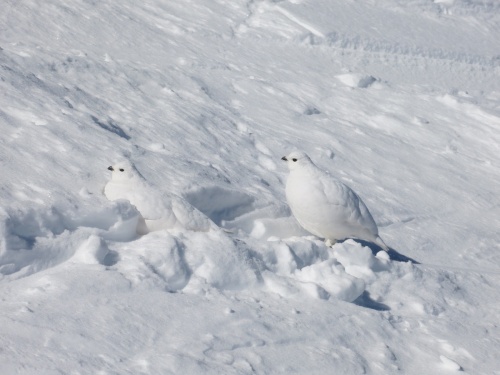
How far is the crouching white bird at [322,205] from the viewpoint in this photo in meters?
4.56

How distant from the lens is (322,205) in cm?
455

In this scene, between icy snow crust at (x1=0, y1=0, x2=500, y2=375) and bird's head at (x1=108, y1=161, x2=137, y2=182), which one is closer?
icy snow crust at (x1=0, y1=0, x2=500, y2=375)

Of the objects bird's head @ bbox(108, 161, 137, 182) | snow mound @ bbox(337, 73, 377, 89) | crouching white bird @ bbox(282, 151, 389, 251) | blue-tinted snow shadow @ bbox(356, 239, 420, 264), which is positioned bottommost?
blue-tinted snow shadow @ bbox(356, 239, 420, 264)

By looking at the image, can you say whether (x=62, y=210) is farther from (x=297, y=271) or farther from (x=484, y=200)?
(x=484, y=200)

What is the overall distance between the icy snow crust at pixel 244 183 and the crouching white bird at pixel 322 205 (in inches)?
6.1

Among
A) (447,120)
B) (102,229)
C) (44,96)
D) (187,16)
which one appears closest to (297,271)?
(102,229)

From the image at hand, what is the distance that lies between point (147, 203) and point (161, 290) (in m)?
1.01

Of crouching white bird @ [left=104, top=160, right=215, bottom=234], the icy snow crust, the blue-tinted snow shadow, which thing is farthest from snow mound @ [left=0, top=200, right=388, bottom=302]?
the blue-tinted snow shadow

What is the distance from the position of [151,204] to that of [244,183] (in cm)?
128

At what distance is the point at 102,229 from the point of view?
3.85 meters

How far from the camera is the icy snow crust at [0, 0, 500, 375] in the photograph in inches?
124

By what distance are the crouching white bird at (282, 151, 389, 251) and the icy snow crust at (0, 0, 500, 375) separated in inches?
6.1

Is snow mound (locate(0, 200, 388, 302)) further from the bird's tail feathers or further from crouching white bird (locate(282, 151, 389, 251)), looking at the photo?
the bird's tail feathers

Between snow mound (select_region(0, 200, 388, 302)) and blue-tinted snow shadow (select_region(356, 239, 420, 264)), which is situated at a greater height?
snow mound (select_region(0, 200, 388, 302))
